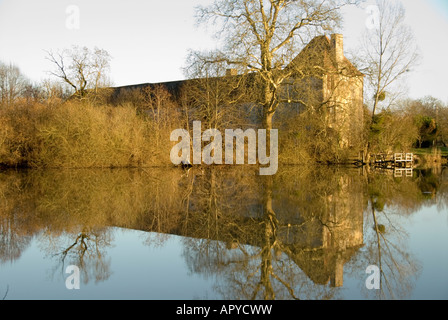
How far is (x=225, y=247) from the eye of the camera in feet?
22.9

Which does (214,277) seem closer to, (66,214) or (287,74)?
(66,214)

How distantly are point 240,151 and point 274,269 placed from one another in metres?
24.4

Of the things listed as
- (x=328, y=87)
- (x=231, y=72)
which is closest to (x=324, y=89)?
(x=328, y=87)

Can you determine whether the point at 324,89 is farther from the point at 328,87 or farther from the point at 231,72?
the point at 231,72

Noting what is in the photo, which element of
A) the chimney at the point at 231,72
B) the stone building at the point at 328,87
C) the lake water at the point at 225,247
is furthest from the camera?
the chimney at the point at 231,72

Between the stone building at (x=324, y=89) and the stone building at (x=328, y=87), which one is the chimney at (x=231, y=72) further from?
the stone building at (x=328, y=87)

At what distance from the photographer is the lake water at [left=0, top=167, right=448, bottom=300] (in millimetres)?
5008

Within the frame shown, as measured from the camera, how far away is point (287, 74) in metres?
25.7

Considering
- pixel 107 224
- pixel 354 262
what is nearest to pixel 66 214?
pixel 107 224

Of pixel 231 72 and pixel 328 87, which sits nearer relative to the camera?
pixel 231 72

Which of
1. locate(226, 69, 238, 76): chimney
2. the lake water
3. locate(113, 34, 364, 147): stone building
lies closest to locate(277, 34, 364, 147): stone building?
locate(113, 34, 364, 147): stone building

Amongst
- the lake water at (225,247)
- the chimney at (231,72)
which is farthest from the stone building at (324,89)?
the lake water at (225,247)

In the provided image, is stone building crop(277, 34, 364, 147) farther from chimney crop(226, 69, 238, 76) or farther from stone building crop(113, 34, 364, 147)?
chimney crop(226, 69, 238, 76)

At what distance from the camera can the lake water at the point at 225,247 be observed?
16.4 feet
